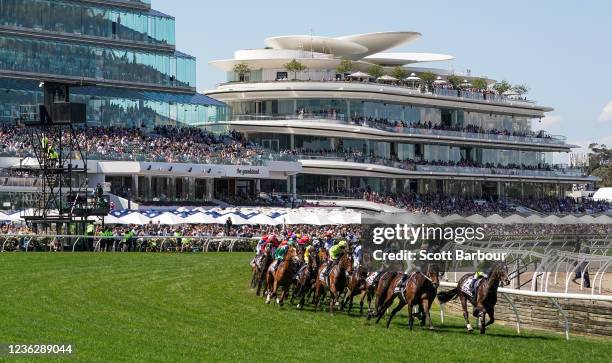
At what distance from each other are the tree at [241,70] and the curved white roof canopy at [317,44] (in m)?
6.16

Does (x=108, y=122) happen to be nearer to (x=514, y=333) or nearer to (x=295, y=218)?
(x=295, y=218)

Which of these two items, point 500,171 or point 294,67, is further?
point 500,171

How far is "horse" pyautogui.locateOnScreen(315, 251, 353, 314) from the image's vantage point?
23562 mm

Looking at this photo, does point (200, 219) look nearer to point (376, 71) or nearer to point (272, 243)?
point (272, 243)

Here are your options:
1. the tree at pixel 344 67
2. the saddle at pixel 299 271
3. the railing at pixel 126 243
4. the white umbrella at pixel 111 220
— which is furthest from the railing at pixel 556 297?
the tree at pixel 344 67

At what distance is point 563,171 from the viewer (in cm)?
9612

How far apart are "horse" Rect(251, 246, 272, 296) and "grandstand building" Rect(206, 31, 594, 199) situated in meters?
45.6

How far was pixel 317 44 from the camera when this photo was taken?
92.8 m

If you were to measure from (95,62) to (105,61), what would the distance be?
735 millimetres

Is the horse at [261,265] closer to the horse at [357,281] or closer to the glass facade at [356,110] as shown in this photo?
the horse at [357,281]

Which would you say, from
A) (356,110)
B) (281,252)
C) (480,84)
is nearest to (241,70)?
(356,110)

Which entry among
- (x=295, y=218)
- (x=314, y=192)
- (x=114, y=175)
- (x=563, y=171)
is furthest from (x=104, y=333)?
(x=563, y=171)

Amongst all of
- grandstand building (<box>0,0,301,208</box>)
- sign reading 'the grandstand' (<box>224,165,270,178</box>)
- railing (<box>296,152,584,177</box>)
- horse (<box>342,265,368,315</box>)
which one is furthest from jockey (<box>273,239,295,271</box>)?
railing (<box>296,152,584,177</box>)

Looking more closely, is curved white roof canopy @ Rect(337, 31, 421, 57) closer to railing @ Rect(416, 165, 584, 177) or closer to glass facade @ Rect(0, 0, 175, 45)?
railing @ Rect(416, 165, 584, 177)
